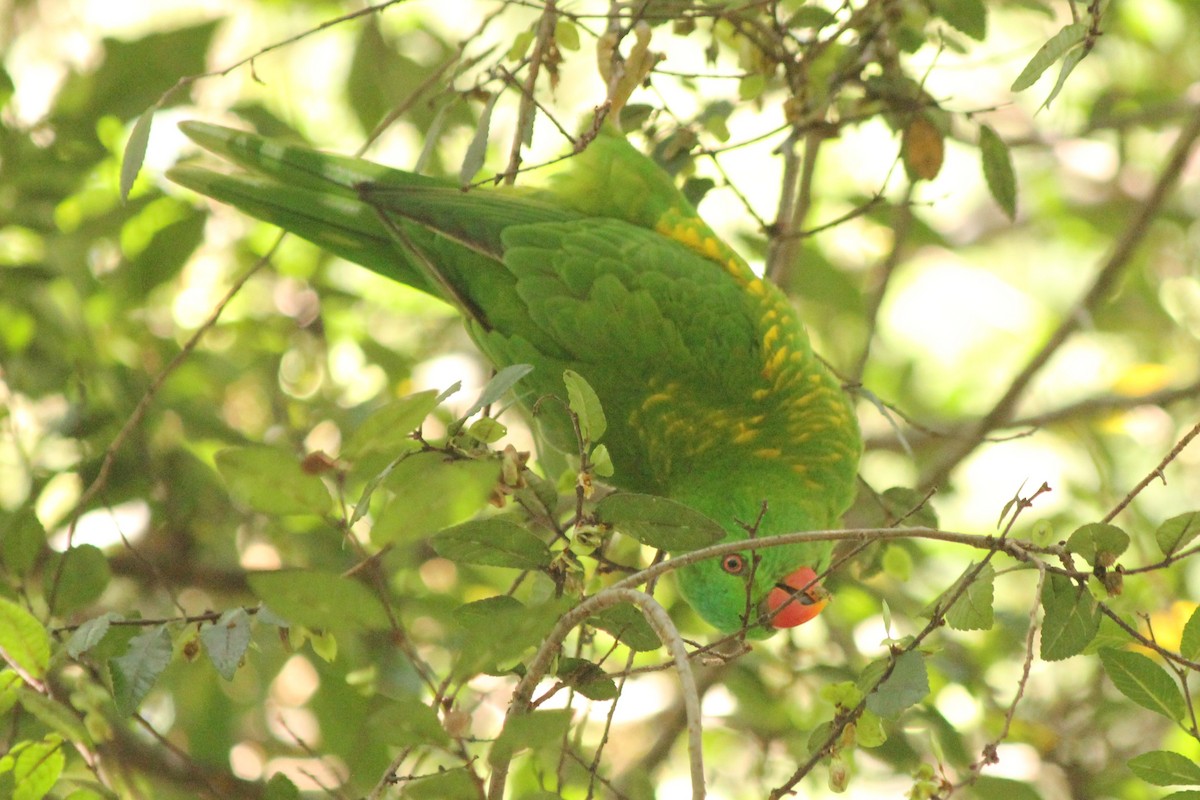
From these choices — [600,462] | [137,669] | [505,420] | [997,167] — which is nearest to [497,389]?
[600,462]

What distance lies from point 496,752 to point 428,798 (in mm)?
100

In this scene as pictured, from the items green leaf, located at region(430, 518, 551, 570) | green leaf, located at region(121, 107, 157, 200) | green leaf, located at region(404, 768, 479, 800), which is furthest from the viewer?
green leaf, located at region(121, 107, 157, 200)

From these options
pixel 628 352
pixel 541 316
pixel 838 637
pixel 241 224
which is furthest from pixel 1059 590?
pixel 241 224

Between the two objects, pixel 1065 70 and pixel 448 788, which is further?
pixel 1065 70

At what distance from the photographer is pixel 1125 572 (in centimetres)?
132

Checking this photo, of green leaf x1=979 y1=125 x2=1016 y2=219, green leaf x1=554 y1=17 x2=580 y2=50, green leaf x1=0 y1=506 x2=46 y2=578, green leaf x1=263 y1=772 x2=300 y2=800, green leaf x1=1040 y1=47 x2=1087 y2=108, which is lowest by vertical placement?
green leaf x1=263 y1=772 x2=300 y2=800

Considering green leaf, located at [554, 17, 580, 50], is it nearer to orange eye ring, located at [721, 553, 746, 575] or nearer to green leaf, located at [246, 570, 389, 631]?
orange eye ring, located at [721, 553, 746, 575]

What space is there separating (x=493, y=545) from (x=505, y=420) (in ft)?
6.97

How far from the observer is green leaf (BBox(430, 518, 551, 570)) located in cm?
142

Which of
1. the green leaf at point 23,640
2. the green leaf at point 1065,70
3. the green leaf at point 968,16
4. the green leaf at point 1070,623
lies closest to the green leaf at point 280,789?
the green leaf at point 23,640

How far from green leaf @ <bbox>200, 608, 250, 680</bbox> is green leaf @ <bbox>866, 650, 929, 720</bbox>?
0.80 meters

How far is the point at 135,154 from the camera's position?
5.81 ft

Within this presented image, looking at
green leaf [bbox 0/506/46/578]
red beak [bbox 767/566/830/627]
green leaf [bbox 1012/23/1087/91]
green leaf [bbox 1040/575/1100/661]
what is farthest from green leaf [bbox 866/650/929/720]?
green leaf [bbox 0/506/46/578]

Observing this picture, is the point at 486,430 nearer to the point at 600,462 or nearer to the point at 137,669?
the point at 600,462
